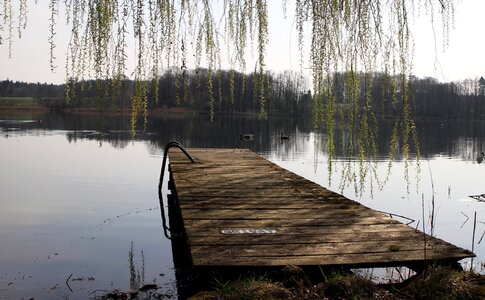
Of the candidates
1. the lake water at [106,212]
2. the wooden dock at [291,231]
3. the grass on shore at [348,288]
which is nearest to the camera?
the grass on shore at [348,288]

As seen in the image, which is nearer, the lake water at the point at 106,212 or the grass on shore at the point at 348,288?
the grass on shore at the point at 348,288

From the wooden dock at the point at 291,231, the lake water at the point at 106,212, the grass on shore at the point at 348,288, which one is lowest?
the lake water at the point at 106,212

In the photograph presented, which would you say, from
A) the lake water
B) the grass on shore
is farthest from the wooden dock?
the lake water

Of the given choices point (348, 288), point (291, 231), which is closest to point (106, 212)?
point (291, 231)

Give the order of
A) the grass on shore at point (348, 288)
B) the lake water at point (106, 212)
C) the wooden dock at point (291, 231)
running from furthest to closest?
the lake water at point (106, 212), the wooden dock at point (291, 231), the grass on shore at point (348, 288)

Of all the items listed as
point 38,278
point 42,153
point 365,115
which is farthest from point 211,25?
point 42,153

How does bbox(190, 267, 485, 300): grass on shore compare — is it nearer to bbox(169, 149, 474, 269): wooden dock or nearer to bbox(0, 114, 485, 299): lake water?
bbox(169, 149, 474, 269): wooden dock

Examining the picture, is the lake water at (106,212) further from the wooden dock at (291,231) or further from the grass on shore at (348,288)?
the grass on shore at (348,288)

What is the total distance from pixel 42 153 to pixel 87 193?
51.9 ft

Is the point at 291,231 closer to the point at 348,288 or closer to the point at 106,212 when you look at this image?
the point at 348,288

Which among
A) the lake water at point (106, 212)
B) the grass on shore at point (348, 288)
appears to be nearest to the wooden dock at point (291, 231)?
the grass on shore at point (348, 288)

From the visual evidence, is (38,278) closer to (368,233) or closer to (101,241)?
(101,241)

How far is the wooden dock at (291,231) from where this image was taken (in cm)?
417

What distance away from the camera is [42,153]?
31562 mm
